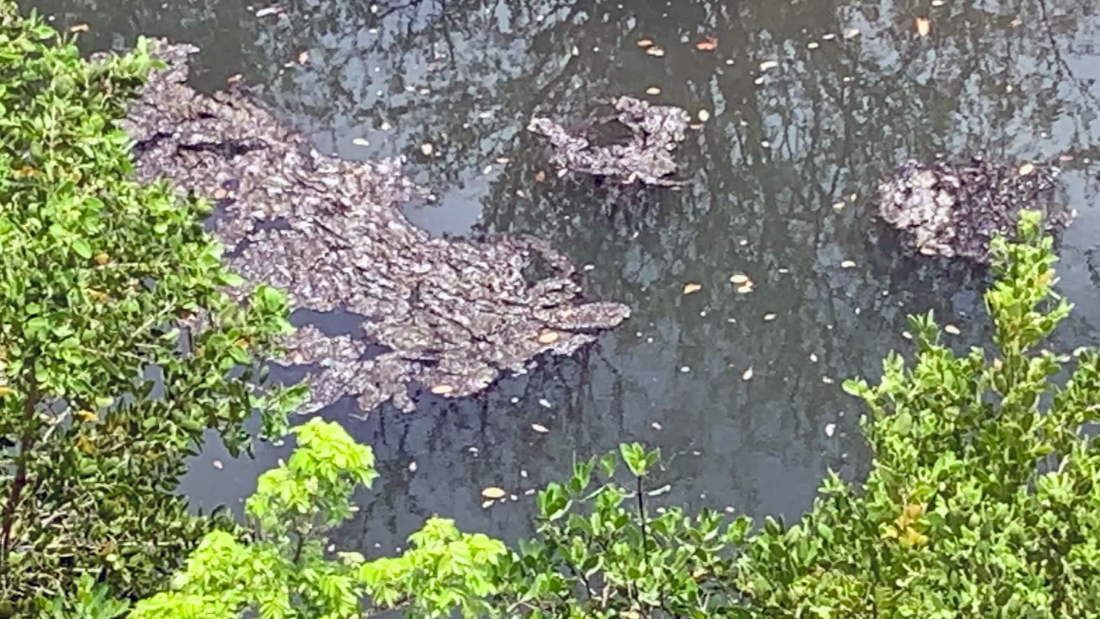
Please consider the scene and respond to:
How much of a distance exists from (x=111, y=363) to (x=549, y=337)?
9.43ft

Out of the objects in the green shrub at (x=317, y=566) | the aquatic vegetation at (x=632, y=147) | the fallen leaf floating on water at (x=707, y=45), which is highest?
the fallen leaf floating on water at (x=707, y=45)

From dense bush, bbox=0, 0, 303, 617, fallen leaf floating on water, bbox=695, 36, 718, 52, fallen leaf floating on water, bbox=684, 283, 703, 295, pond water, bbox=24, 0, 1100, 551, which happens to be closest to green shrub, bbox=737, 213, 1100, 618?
dense bush, bbox=0, 0, 303, 617

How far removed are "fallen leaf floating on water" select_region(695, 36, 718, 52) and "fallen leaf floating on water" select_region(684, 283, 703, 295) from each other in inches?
73.4

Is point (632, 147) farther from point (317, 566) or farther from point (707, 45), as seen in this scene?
point (317, 566)

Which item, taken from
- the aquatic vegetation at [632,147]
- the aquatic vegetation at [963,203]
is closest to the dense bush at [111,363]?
the aquatic vegetation at [632,147]

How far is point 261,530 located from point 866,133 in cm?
455

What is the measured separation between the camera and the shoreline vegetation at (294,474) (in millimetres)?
2172

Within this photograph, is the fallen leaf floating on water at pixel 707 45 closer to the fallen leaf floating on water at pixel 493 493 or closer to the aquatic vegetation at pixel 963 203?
the aquatic vegetation at pixel 963 203

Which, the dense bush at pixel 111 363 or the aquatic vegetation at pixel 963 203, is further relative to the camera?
the aquatic vegetation at pixel 963 203

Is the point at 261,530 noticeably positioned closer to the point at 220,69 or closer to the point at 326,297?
the point at 326,297

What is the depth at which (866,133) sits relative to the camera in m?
6.20

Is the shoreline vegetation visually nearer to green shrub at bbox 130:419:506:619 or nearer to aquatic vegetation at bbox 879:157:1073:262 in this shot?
green shrub at bbox 130:419:506:619

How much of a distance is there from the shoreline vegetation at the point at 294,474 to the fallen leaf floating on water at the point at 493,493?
6.50 ft

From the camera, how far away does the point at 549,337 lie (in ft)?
16.7
